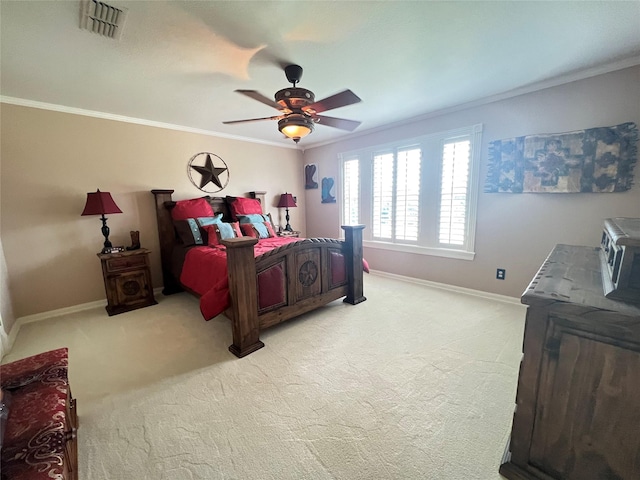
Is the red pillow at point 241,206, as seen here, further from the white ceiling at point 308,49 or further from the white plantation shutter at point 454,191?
the white plantation shutter at point 454,191

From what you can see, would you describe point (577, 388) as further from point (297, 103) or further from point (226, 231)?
point (226, 231)

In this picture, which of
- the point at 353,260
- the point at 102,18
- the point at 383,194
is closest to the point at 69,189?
the point at 102,18

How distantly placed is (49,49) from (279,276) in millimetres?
2476

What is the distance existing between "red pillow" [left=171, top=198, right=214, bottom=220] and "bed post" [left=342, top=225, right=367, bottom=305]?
215 cm

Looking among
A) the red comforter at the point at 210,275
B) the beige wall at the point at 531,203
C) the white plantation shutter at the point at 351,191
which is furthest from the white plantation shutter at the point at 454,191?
the red comforter at the point at 210,275

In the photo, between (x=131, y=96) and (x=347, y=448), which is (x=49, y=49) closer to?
(x=131, y=96)

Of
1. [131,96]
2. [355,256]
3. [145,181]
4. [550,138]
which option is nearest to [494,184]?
[550,138]

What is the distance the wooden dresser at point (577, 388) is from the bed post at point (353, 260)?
2.06 m

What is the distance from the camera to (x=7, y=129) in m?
2.71

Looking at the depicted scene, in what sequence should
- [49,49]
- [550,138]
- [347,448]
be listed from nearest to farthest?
[347,448]
[49,49]
[550,138]

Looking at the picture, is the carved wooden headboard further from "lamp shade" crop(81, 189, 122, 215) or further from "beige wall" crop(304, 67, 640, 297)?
"beige wall" crop(304, 67, 640, 297)

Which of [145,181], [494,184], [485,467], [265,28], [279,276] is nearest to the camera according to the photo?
[485,467]

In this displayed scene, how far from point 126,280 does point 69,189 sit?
128cm

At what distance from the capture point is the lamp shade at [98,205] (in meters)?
2.91
